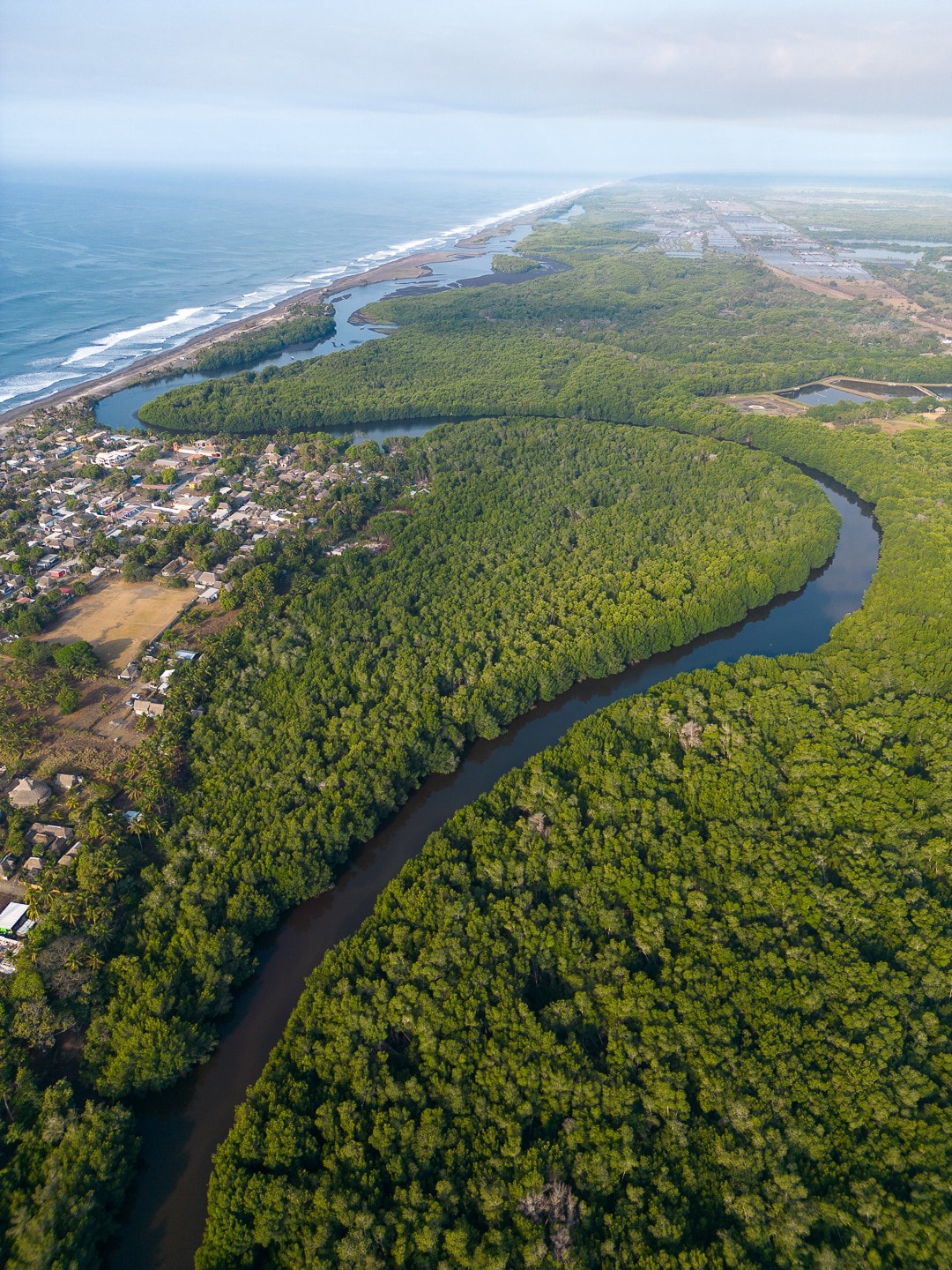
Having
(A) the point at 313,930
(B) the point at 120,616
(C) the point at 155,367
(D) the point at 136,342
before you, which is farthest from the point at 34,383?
(A) the point at 313,930

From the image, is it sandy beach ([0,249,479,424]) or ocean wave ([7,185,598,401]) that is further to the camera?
ocean wave ([7,185,598,401])

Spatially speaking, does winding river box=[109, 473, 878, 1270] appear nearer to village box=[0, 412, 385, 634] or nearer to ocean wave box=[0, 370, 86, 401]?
village box=[0, 412, 385, 634]

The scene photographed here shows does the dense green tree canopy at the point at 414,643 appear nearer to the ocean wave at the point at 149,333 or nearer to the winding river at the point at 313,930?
the winding river at the point at 313,930

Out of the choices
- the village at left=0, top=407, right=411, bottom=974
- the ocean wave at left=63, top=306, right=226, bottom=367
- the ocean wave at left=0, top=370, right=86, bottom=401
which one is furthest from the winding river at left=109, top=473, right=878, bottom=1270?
the ocean wave at left=63, top=306, right=226, bottom=367

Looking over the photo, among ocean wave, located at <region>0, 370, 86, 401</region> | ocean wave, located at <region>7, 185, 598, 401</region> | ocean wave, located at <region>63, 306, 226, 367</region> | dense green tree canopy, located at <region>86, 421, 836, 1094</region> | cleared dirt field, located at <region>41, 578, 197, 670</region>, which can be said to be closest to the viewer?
dense green tree canopy, located at <region>86, 421, 836, 1094</region>

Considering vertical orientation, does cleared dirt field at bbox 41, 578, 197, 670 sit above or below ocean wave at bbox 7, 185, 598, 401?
below

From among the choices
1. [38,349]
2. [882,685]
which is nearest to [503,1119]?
[882,685]

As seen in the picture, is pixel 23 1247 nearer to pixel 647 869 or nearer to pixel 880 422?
pixel 647 869

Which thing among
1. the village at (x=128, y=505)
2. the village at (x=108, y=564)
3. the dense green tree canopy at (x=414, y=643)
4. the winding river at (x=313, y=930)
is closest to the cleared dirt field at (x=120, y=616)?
the village at (x=108, y=564)
